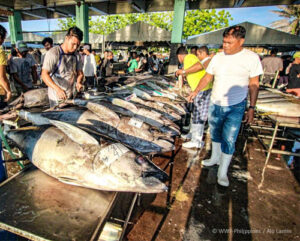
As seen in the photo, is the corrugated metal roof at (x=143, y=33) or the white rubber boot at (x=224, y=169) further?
the corrugated metal roof at (x=143, y=33)

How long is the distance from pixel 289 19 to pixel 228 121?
35.2 meters

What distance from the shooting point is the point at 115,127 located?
2.37m

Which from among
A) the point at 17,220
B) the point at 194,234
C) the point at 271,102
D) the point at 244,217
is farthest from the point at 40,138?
the point at 271,102

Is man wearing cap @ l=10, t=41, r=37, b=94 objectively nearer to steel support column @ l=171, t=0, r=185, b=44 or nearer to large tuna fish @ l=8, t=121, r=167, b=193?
large tuna fish @ l=8, t=121, r=167, b=193

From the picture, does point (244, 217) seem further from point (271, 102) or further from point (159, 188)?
point (271, 102)

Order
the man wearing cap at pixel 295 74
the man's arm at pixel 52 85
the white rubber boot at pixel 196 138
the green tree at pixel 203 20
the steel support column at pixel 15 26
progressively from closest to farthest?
the man's arm at pixel 52 85, the white rubber boot at pixel 196 138, the man wearing cap at pixel 295 74, the steel support column at pixel 15 26, the green tree at pixel 203 20

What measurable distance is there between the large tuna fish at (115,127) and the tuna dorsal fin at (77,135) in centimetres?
65

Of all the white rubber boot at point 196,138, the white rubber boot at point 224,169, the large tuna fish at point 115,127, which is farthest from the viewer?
the white rubber boot at point 196,138

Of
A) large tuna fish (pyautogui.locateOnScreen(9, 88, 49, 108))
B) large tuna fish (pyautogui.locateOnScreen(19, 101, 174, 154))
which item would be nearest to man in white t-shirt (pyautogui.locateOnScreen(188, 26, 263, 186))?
large tuna fish (pyautogui.locateOnScreen(19, 101, 174, 154))

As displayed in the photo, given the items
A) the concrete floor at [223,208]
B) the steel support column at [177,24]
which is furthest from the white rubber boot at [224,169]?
the steel support column at [177,24]

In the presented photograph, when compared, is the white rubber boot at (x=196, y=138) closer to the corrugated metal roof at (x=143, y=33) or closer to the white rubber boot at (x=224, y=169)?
the white rubber boot at (x=224, y=169)

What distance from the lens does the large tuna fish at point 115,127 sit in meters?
2.28

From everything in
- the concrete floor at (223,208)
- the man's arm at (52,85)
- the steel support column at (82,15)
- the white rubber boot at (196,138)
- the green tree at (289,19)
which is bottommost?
the concrete floor at (223,208)

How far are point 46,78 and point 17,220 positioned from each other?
209 cm
